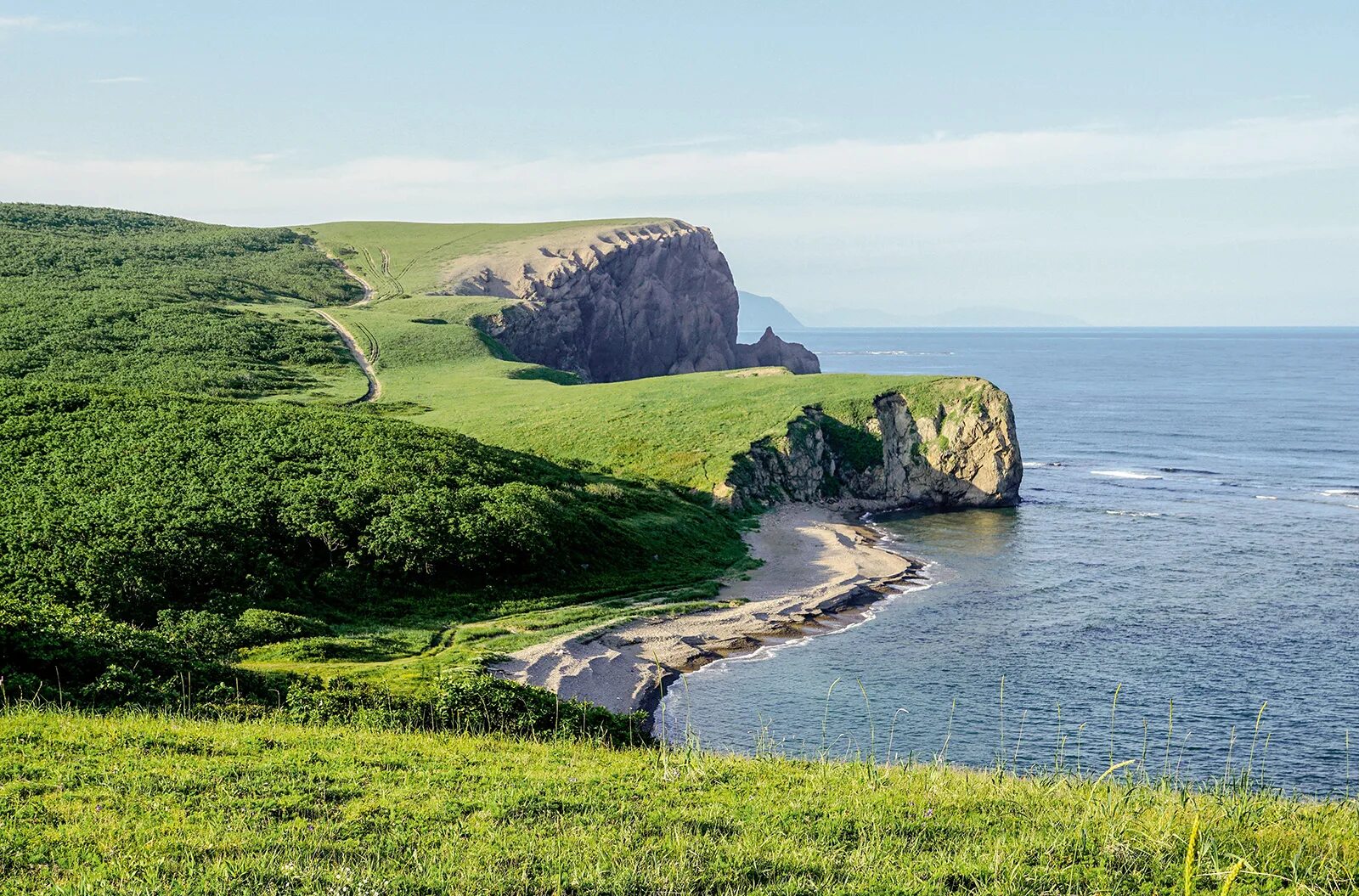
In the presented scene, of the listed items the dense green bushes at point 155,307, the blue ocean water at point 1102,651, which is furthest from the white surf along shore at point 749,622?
the dense green bushes at point 155,307

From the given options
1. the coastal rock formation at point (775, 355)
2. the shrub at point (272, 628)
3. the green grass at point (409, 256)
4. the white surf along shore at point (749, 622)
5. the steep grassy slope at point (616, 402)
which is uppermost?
the green grass at point (409, 256)

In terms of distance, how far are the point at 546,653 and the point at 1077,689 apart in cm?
2081

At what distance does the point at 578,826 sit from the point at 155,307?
114 meters

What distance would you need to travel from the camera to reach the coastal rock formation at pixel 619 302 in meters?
158

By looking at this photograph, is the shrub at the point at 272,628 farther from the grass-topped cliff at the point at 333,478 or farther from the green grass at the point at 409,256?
the green grass at the point at 409,256

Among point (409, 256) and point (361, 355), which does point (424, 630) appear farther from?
point (409, 256)

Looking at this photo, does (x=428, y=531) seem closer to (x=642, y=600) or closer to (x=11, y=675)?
(x=642, y=600)

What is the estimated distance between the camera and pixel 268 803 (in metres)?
16.0

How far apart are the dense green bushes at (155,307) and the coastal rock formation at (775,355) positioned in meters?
69.8

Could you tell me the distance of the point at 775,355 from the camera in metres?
192

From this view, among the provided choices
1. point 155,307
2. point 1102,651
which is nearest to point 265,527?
point 1102,651

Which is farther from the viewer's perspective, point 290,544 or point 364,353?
point 364,353

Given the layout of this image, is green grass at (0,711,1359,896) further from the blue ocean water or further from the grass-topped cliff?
the grass-topped cliff

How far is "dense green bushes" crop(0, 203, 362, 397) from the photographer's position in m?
92.1
